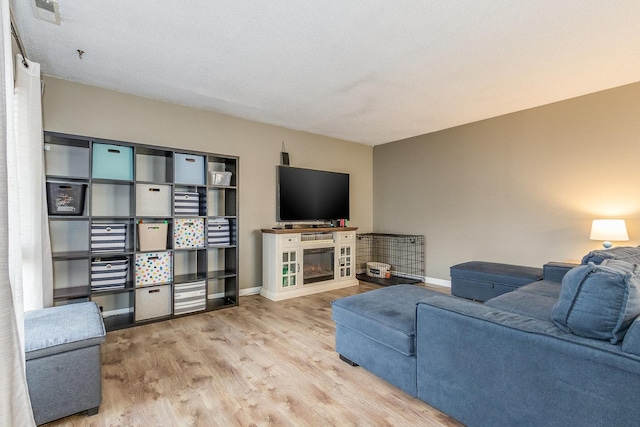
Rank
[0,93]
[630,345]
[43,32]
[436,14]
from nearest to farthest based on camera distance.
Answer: [0,93], [630,345], [436,14], [43,32]

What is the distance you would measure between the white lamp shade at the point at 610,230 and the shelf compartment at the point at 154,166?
4.37 metres

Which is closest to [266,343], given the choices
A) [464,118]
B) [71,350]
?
[71,350]

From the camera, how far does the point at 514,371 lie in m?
1.31

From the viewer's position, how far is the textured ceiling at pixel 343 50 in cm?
193

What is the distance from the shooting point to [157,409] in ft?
5.61

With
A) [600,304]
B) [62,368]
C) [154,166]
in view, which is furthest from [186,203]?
[600,304]

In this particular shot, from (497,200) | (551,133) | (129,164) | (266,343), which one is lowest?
(266,343)

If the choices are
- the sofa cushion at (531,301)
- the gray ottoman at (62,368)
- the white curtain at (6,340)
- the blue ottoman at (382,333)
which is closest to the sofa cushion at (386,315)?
the blue ottoman at (382,333)

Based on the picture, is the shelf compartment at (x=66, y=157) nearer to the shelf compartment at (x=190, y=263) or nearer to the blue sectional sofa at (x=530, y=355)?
the shelf compartment at (x=190, y=263)

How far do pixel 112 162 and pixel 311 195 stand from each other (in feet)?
8.32

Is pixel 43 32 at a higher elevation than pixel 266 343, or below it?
higher

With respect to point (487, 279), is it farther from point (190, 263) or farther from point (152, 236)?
point (152, 236)

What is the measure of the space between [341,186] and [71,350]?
155 inches

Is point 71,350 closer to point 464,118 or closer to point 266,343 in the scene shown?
point 266,343
